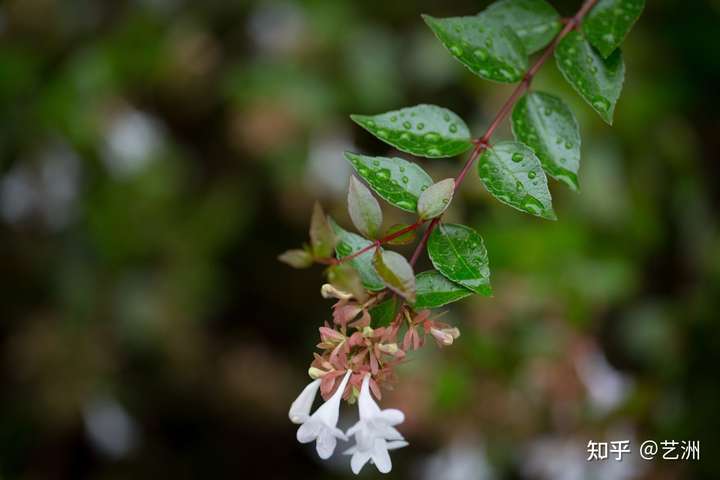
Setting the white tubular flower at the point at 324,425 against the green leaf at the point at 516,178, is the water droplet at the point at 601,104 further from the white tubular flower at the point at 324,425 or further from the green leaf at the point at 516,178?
the white tubular flower at the point at 324,425

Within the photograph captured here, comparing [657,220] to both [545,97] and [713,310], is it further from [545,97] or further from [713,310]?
[545,97]

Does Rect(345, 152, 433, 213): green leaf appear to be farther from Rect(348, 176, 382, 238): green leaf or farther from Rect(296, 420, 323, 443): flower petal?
Rect(296, 420, 323, 443): flower petal

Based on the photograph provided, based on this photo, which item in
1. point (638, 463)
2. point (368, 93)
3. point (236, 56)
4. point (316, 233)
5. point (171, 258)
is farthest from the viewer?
point (236, 56)

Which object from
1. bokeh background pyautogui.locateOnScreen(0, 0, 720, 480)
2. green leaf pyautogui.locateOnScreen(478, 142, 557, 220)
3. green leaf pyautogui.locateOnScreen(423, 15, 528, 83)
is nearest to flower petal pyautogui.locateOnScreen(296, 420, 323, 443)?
green leaf pyautogui.locateOnScreen(478, 142, 557, 220)

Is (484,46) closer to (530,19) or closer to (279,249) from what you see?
(530,19)

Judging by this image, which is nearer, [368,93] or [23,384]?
[368,93]

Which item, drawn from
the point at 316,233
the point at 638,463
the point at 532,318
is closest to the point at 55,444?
the point at 532,318

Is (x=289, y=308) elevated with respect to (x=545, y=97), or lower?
lower
